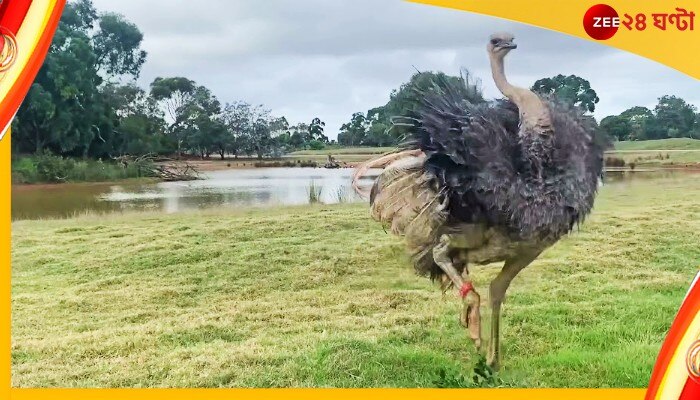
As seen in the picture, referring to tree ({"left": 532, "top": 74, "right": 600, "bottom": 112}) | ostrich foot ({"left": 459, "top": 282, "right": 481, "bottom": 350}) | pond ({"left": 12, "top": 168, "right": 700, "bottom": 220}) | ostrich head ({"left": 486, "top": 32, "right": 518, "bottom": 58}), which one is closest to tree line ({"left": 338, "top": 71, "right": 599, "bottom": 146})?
tree ({"left": 532, "top": 74, "right": 600, "bottom": 112})

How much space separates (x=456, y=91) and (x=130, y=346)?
4.63 ft

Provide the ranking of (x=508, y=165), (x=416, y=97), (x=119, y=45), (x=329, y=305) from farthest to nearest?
(x=119, y=45) → (x=329, y=305) → (x=416, y=97) → (x=508, y=165)

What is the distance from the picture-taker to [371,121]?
321 cm

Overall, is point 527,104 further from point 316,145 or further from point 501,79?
point 316,145

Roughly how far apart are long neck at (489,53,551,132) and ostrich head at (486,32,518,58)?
0.22 feet

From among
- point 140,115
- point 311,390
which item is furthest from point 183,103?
point 311,390

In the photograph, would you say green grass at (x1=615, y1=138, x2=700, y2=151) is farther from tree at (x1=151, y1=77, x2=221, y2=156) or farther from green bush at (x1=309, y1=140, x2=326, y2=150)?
tree at (x1=151, y1=77, x2=221, y2=156)

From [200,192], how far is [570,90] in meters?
1.37

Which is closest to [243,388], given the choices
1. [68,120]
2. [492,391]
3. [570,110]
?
[492,391]

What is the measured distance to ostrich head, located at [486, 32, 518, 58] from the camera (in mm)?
3006

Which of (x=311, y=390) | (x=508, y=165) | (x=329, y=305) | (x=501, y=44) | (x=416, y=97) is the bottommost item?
(x=311, y=390)

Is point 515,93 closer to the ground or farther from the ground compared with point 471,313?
farther from the ground

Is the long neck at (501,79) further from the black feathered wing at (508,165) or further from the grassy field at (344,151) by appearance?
the grassy field at (344,151)

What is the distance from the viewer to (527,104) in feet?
9.43
